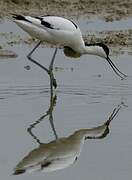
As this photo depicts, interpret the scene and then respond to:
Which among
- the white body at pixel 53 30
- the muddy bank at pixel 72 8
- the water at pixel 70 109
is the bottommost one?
the muddy bank at pixel 72 8

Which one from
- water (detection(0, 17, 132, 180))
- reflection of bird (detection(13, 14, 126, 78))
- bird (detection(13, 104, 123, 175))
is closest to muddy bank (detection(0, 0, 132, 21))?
water (detection(0, 17, 132, 180))

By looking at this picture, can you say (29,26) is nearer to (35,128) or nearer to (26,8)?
(35,128)

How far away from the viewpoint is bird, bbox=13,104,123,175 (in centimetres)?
661

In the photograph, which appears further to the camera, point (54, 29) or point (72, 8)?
point (72, 8)

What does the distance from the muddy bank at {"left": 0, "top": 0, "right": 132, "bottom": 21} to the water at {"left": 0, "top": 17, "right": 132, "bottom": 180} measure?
7.00ft

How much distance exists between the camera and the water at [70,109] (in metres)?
6.66

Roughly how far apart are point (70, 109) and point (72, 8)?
18.9 ft

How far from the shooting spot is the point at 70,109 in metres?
8.57

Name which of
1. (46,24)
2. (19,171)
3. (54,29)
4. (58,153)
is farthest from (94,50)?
(19,171)

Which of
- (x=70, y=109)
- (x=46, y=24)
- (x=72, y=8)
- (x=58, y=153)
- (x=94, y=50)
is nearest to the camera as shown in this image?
(x=58, y=153)

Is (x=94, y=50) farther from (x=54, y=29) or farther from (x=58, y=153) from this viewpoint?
(x=58, y=153)

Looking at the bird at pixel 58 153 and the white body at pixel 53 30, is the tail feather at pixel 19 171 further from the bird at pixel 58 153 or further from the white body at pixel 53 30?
the white body at pixel 53 30

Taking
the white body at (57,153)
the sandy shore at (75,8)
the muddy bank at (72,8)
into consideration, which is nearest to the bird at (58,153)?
the white body at (57,153)

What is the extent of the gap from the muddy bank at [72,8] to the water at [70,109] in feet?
7.00
